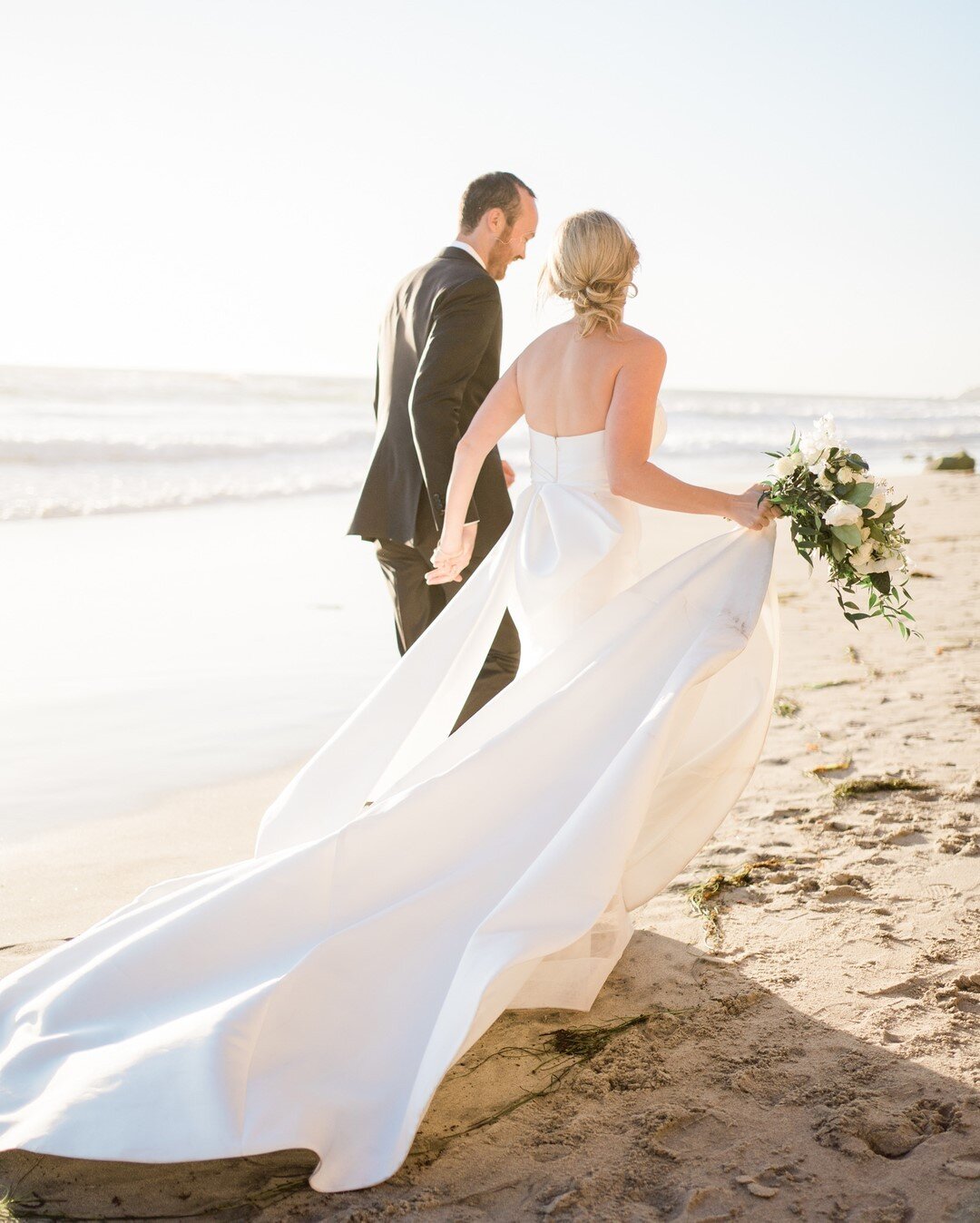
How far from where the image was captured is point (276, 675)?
6609 millimetres

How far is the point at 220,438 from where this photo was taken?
1950 centimetres

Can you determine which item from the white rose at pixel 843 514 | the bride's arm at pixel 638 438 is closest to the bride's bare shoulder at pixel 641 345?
the bride's arm at pixel 638 438

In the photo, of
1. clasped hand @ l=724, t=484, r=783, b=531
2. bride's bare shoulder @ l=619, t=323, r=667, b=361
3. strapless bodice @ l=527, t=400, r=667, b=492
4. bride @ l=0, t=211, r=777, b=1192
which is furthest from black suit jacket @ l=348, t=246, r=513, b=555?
clasped hand @ l=724, t=484, r=783, b=531

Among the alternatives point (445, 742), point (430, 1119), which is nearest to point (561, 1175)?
point (430, 1119)

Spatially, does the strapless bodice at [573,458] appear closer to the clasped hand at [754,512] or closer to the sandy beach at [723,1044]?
the clasped hand at [754,512]

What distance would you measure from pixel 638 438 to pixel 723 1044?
1670 millimetres

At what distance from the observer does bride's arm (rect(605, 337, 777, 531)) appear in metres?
3.23

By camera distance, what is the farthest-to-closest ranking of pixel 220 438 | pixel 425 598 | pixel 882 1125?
1. pixel 220 438
2. pixel 425 598
3. pixel 882 1125

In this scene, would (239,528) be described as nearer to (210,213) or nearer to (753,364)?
(210,213)

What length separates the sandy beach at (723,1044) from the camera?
2.37 m

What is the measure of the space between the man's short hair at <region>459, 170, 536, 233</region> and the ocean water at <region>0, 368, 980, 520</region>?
340 inches

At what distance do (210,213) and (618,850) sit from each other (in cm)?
3806

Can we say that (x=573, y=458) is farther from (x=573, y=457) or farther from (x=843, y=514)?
(x=843, y=514)

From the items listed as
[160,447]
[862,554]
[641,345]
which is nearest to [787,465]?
[862,554]
